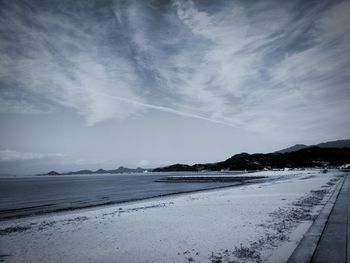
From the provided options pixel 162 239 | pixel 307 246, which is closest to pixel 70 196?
pixel 162 239

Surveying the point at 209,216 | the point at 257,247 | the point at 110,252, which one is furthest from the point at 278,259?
the point at 209,216

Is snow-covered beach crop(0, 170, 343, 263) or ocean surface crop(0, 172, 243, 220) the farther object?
ocean surface crop(0, 172, 243, 220)

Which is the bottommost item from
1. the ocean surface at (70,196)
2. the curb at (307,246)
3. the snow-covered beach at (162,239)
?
the snow-covered beach at (162,239)

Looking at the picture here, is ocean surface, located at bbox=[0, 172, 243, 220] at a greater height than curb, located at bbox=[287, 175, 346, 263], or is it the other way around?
ocean surface, located at bbox=[0, 172, 243, 220]

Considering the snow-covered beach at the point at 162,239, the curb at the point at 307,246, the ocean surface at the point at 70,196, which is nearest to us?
the curb at the point at 307,246

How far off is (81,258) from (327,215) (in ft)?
35.9

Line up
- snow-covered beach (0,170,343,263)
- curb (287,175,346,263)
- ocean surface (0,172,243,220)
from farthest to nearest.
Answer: ocean surface (0,172,243,220) < snow-covered beach (0,170,343,263) < curb (287,175,346,263)

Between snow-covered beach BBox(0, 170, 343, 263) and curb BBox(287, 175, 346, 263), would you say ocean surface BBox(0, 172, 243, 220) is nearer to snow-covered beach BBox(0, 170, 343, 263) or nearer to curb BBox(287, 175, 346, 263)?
snow-covered beach BBox(0, 170, 343, 263)

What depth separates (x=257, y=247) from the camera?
845cm

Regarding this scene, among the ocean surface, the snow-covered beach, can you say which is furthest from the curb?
the ocean surface

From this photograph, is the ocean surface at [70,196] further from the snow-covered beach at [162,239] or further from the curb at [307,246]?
the curb at [307,246]

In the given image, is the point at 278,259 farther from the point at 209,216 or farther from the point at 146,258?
the point at 209,216

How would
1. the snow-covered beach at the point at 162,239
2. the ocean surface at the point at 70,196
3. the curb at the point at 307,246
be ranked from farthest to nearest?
1. the ocean surface at the point at 70,196
2. the snow-covered beach at the point at 162,239
3. the curb at the point at 307,246

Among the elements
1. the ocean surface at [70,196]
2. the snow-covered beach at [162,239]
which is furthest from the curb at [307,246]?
the ocean surface at [70,196]
